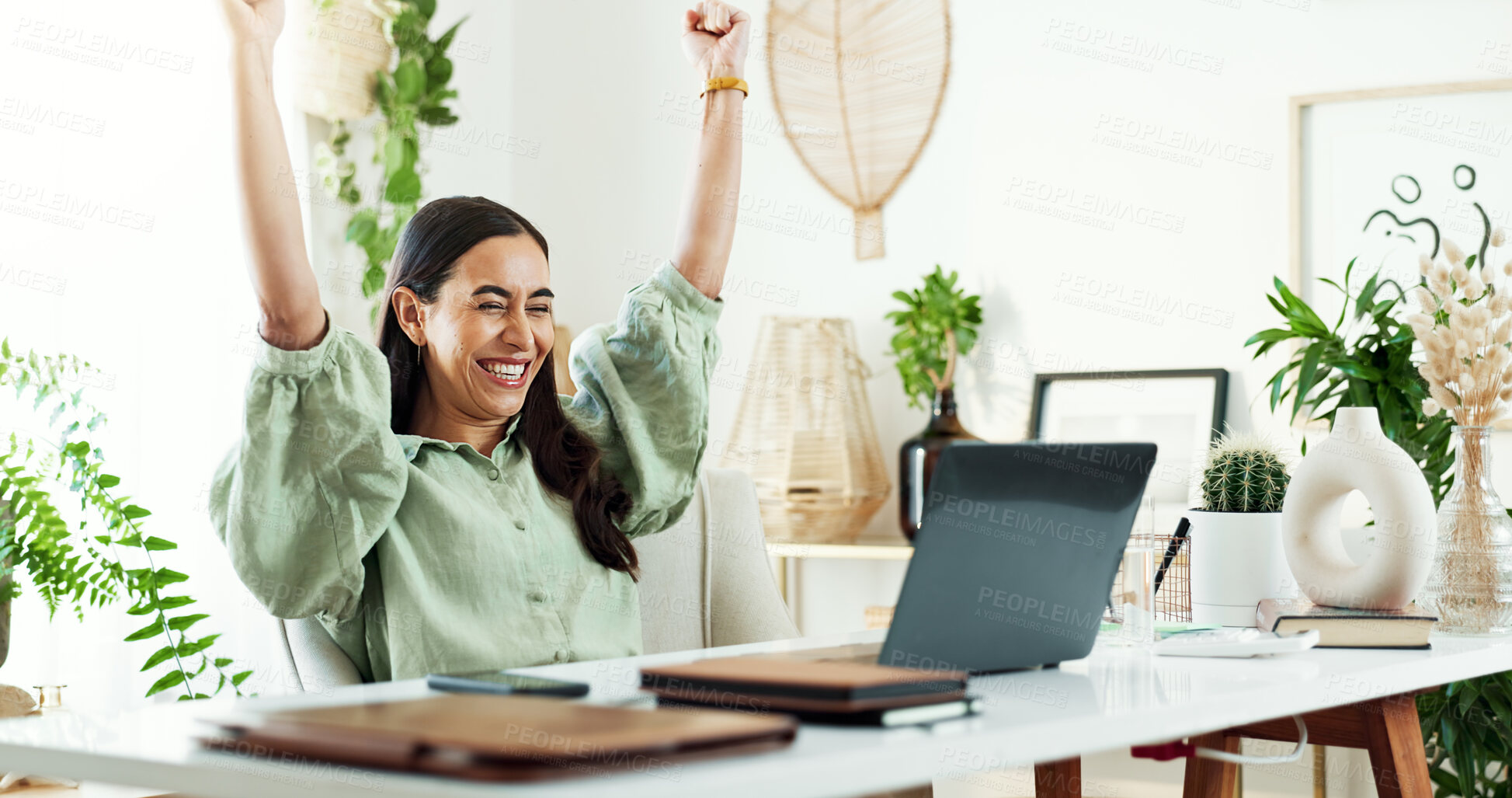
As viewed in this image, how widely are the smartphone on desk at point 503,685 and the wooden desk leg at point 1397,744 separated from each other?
2.57 ft

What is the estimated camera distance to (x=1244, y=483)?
1.50 m

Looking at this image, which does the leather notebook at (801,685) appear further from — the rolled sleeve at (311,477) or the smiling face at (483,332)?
the smiling face at (483,332)

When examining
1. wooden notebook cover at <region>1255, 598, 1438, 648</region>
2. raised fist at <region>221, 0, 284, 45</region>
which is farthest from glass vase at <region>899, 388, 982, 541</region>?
raised fist at <region>221, 0, 284, 45</region>

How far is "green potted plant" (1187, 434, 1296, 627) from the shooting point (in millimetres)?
1476

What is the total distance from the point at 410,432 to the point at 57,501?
125 cm

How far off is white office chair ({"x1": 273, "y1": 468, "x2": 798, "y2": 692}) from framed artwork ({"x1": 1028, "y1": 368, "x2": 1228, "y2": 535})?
114 cm

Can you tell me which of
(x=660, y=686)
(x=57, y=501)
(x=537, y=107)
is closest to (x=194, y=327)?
(x=57, y=501)

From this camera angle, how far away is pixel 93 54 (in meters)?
2.60

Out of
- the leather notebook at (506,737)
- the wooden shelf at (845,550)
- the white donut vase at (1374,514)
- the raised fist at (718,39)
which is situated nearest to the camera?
the leather notebook at (506,737)

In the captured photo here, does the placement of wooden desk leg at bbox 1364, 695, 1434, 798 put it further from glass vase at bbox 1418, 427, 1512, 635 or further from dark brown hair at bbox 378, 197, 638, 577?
dark brown hair at bbox 378, 197, 638, 577

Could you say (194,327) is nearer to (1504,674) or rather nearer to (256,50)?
(256,50)

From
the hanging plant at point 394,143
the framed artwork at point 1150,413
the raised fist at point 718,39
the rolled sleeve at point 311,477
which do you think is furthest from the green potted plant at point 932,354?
the rolled sleeve at point 311,477

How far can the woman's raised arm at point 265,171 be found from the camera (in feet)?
3.57

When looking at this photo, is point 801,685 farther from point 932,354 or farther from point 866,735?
point 932,354
